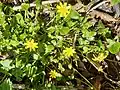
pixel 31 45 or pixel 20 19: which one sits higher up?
pixel 20 19

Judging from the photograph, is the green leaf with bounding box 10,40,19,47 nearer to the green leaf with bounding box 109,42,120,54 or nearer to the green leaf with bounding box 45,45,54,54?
the green leaf with bounding box 45,45,54,54

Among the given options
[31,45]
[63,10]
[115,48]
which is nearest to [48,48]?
[31,45]

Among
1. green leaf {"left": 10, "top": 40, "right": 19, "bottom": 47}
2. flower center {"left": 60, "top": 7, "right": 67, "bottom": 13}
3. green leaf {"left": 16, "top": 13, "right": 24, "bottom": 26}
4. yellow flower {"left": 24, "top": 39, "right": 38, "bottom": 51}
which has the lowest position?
yellow flower {"left": 24, "top": 39, "right": 38, "bottom": 51}

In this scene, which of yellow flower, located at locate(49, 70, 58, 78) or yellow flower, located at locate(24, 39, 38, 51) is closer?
yellow flower, located at locate(24, 39, 38, 51)

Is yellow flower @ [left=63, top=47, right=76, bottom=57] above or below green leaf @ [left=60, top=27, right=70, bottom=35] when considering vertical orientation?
below

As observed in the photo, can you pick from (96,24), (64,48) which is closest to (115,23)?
(96,24)

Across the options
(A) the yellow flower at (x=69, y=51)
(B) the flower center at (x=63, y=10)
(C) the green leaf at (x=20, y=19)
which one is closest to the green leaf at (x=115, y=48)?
(A) the yellow flower at (x=69, y=51)

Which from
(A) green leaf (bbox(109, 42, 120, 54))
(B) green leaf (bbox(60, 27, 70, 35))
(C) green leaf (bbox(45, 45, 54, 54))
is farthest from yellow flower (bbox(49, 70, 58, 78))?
(A) green leaf (bbox(109, 42, 120, 54))

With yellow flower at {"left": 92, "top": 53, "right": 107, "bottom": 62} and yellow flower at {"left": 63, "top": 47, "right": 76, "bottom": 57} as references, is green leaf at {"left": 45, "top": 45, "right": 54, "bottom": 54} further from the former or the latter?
yellow flower at {"left": 92, "top": 53, "right": 107, "bottom": 62}

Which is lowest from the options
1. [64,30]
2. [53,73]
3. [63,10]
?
[53,73]

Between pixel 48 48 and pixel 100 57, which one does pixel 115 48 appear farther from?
pixel 48 48

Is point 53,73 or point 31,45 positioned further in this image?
point 53,73
